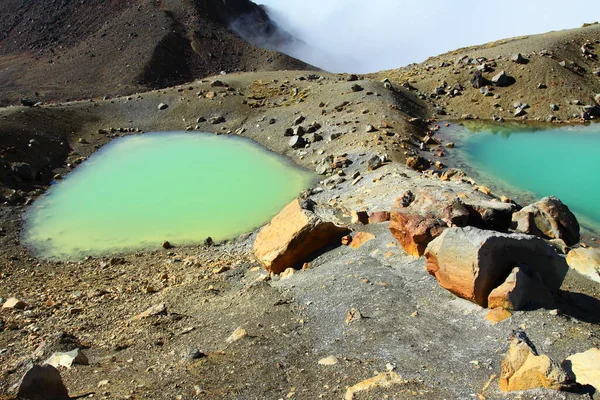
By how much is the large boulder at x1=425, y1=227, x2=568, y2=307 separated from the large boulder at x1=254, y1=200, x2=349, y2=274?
156 inches

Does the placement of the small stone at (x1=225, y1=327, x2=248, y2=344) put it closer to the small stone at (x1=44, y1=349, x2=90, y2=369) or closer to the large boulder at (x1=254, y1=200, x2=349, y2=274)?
the small stone at (x1=44, y1=349, x2=90, y2=369)

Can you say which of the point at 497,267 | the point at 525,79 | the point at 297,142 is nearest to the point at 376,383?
the point at 497,267

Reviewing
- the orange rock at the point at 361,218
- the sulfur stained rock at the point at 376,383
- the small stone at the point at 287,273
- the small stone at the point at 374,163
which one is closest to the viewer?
the sulfur stained rock at the point at 376,383

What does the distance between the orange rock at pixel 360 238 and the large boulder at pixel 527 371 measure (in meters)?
5.47

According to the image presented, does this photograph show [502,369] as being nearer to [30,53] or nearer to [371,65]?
[30,53]

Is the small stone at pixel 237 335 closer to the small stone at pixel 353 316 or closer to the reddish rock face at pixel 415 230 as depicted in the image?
the small stone at pixel 353 316

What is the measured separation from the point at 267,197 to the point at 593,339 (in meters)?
13.1

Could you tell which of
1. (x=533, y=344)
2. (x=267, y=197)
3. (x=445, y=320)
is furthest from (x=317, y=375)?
(x=267, y=197)

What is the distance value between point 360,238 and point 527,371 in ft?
19.9

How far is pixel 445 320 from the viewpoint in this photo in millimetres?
7711

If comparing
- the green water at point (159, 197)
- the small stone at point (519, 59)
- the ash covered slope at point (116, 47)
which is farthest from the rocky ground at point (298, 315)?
the ash covered slope at point (116, 47)

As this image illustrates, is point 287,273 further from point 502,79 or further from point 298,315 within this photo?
point 502,79

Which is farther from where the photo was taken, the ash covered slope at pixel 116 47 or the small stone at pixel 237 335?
the ash covered slope at pixel 116 47

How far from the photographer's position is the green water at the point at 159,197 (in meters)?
16.2
